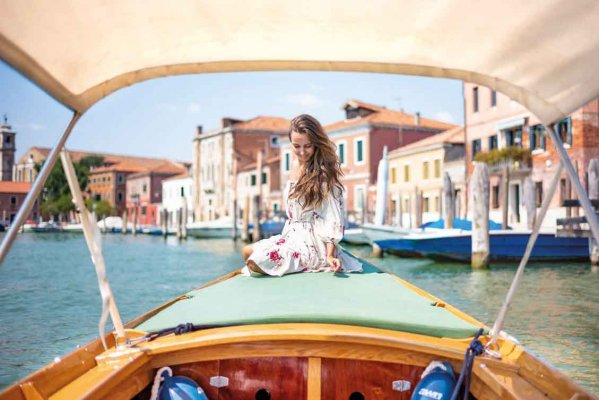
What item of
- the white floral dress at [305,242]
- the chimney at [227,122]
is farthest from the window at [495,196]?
the chimney at [227,122]

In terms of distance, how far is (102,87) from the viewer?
7.18 feet

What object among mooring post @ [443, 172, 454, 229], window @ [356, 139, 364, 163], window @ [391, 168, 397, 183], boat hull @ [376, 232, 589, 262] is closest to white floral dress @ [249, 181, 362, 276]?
boat hull @ [376, 232, 589, 262]

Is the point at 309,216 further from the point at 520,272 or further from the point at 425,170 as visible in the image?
the point at 425,170

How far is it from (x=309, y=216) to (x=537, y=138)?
23407 mm

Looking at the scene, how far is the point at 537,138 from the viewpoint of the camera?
24.9 metres

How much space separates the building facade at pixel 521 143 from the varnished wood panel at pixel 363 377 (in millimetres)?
19538

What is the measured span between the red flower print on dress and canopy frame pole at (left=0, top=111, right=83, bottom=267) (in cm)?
124

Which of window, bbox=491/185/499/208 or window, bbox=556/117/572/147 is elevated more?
window, bbox=556/117/572/147

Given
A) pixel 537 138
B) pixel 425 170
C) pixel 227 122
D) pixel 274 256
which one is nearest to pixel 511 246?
pixel 537 138

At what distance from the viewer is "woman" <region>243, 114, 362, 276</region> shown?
3.11 meters

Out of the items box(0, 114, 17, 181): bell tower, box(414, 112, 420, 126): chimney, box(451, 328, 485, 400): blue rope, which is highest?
box(414, 112, 420, 126): chimney

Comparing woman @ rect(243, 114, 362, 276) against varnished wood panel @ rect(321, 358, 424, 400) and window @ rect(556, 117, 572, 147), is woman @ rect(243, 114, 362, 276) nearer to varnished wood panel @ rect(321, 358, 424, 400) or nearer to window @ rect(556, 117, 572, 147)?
varnished wood panel @ rect(321, 358, 424, 400)

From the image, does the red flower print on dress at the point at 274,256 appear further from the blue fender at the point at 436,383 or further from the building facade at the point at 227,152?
the building facade at the point at 227,152

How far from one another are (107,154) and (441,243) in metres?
78.3
